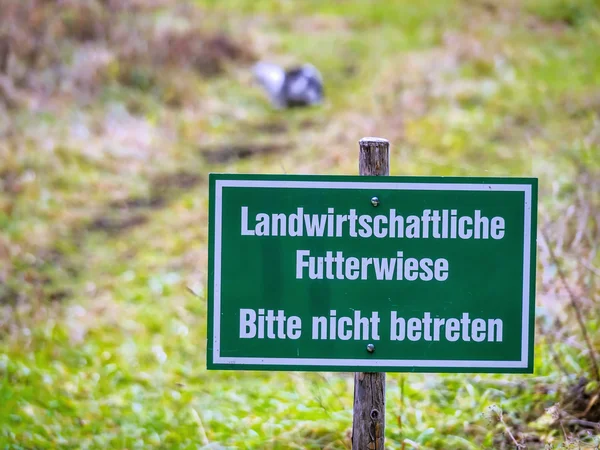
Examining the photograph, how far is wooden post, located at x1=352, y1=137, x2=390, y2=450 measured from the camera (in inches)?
86.9

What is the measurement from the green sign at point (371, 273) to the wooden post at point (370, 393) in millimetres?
97

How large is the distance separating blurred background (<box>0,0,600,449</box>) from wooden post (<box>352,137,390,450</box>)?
1.74ft

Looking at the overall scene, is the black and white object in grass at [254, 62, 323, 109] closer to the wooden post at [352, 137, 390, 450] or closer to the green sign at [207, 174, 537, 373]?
the wooden post at [352, 137, 390, 450]

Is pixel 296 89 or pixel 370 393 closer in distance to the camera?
pixel 370 393

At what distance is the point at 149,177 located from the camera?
8.10 m

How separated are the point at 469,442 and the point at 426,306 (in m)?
1.28

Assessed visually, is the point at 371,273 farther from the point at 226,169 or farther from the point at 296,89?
the point at 296,89

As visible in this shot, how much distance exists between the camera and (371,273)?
7.04 feet

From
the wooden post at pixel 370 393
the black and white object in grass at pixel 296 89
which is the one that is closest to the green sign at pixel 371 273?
the wooden post at pixel 370 393

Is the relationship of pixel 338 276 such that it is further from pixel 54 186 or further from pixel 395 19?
pixel 395 19

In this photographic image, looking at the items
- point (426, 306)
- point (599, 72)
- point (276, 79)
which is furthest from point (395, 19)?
point (426, 306)

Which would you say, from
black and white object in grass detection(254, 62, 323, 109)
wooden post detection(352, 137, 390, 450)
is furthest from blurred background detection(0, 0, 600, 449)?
wooden post detection(352, 137, 390, 450)

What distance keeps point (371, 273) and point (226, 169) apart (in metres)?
6.14

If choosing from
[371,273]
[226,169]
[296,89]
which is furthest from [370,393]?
[296,89]
